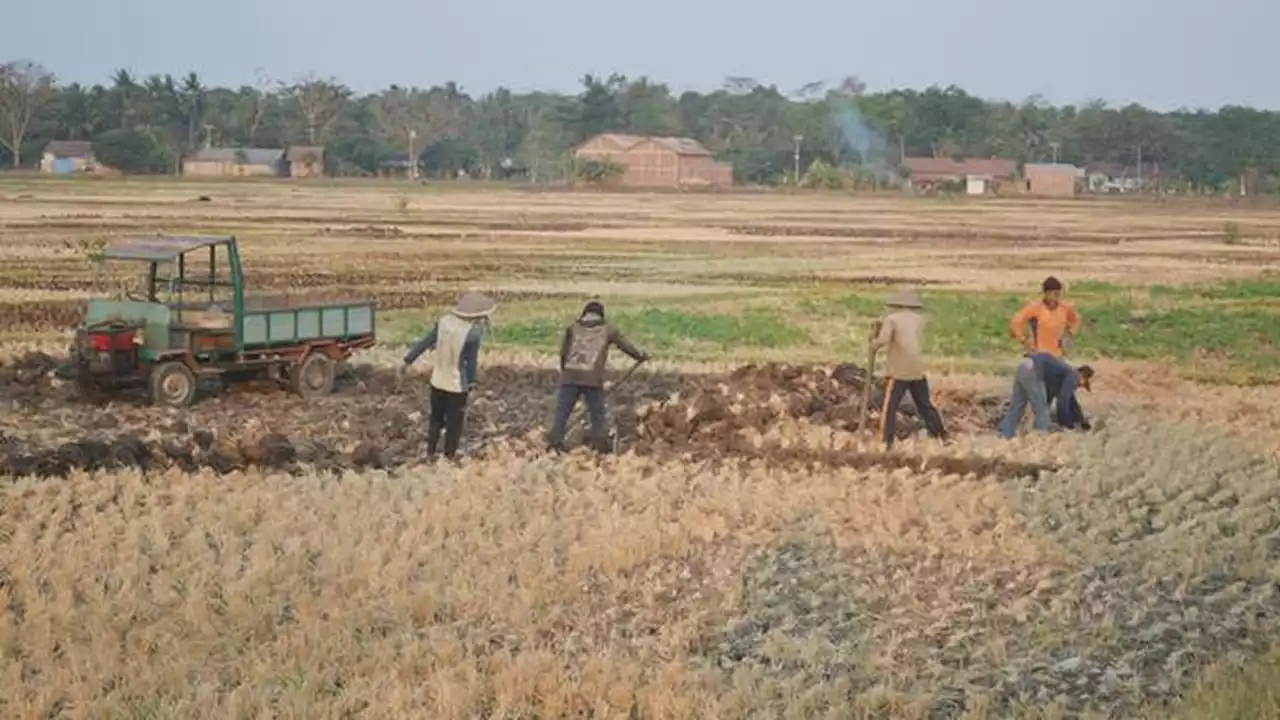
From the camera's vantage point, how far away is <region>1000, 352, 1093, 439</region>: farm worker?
559 inches

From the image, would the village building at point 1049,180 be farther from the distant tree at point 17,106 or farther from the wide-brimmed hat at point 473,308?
the wide-brimmed hat at point 473,308

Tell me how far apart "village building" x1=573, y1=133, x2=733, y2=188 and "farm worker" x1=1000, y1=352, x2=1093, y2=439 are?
90.5 m

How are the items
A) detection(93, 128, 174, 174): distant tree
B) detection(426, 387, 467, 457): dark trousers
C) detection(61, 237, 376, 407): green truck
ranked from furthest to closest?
detection(93, 128, 174, 174): distant tree → detection(61, 237, 376, 407): green truck → detection(426, 387, 467, 457): dark trousers

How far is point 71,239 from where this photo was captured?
39.7 m

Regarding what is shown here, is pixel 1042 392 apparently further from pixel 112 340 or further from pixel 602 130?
pixel 602 130

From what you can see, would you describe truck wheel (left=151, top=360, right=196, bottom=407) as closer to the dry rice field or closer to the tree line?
the dry rice field

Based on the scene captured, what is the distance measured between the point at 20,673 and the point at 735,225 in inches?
1967

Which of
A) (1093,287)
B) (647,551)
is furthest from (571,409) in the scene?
(1093,287)

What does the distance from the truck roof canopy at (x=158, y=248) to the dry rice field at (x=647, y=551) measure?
4.53 ft

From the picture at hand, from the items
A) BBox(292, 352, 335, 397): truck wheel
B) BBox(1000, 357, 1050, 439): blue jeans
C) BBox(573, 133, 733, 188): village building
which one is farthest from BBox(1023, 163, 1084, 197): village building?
BBox(1000, 357, 1050, 439): blue jeans

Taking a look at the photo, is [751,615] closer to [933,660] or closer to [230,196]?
[933,660]

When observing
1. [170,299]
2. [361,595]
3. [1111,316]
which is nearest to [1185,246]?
[1111,316]

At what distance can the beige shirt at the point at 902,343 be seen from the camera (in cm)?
1362

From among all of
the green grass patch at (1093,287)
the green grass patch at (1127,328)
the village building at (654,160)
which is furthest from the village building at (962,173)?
the green grass patch at (1127,328)
